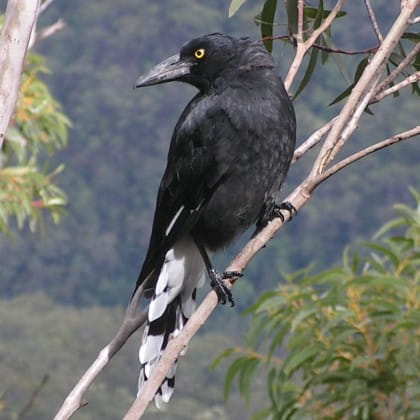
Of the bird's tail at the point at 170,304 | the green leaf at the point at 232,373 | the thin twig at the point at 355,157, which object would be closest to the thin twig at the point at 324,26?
the thin twig at the point at 355,157

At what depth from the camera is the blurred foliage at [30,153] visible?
14.8ft

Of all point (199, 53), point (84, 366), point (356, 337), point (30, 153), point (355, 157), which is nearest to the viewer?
point (355, 157)

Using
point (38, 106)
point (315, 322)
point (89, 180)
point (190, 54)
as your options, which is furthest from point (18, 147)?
point (89, 180)

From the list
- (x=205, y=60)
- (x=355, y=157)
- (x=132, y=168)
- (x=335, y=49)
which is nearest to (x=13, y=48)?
(x=355, y=157)

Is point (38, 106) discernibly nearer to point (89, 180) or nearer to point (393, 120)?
point (393, 120)

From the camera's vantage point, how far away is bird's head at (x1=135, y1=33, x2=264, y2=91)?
265 centimetres

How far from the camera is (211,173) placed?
2.55 m

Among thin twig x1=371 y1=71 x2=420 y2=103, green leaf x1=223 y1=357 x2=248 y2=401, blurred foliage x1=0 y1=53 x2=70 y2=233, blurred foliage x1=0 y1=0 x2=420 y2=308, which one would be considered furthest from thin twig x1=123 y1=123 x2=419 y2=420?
blurred foliage x1=0 y1=0 x2=420 y2=308

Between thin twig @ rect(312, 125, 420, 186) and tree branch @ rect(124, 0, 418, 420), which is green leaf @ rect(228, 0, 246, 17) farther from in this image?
thin twig @ rect(312, 125, 420, 186)

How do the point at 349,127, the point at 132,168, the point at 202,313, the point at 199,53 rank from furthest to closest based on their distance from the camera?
the point at 132,168 < the point at 199,53 < the point at 349,127 < the point at 202,313

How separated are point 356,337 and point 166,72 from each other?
48.0 inches

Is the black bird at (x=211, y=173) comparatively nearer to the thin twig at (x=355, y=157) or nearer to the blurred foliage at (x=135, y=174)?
the thin twig at (x=355, y=157)

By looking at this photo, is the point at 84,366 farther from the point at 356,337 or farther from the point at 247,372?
the point at 356,337

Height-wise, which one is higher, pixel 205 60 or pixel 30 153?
pixel 30 153
